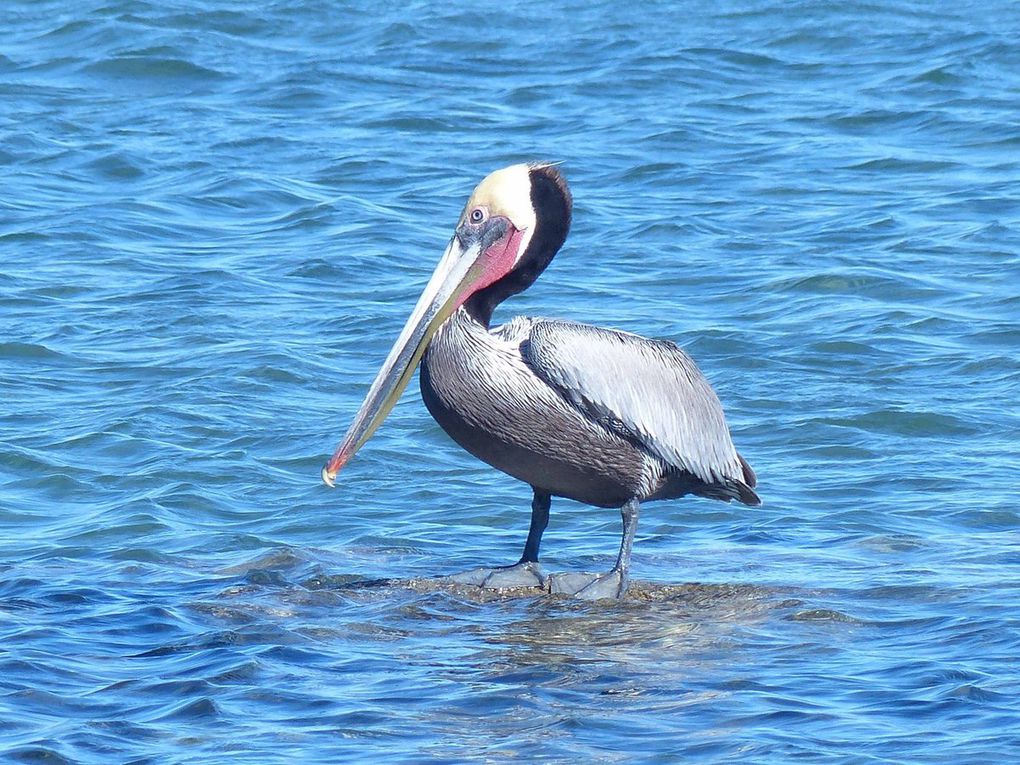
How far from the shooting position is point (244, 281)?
33.3 feet

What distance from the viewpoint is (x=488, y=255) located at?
6164 mm

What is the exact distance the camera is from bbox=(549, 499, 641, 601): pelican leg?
5.89m

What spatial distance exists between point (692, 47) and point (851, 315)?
576cm

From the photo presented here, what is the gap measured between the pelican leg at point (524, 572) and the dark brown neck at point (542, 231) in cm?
69

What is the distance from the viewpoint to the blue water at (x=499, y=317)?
486 centimetres

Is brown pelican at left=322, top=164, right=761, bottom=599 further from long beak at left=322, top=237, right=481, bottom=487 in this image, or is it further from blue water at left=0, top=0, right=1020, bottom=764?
blue water at left=0, top=0, right=1020, bottom=764

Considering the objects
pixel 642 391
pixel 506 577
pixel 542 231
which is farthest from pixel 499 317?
pixel 506 577

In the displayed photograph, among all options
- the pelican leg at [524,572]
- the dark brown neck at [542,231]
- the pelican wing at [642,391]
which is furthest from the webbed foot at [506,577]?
the dark brown neck at [542,231]

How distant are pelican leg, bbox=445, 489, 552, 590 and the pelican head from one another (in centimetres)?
56

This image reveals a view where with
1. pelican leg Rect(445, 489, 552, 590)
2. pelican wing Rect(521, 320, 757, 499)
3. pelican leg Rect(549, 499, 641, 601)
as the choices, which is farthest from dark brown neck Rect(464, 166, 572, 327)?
pelican leg Rect(549, 499, 641, 601)

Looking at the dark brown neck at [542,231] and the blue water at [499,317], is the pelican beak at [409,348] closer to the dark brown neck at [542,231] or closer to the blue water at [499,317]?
the dark brown neck at [542,231]

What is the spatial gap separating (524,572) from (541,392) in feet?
2.09

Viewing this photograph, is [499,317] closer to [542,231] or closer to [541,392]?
[542,231]

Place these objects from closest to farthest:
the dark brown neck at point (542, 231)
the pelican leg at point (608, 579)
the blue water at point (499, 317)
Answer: the blue water at point (499, 317) < the pelican leg at point (608, 579) < the dark brown neck at point (542, 231)
